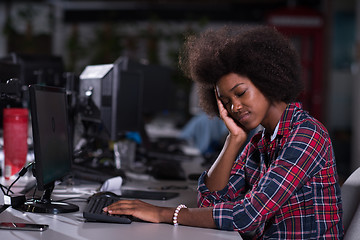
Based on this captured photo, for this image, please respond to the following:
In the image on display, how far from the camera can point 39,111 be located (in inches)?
56.5

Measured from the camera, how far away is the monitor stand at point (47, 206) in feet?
4.88

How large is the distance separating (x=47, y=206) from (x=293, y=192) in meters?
0.75

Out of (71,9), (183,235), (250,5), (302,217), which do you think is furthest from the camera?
(71,9)

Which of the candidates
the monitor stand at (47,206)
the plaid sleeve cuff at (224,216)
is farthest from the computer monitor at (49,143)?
the plaid sleeve cuff at (224,216)

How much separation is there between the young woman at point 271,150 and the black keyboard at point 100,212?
38 millimetres

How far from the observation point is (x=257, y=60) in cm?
144

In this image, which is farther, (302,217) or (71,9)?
(71,9)

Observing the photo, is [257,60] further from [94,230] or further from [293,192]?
[94,230]

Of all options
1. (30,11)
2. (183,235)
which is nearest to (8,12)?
(30,11)

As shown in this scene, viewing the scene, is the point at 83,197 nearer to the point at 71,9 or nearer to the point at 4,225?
the point at 4,225

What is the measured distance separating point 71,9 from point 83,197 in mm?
7955

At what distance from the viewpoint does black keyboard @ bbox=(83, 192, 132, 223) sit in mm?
1380

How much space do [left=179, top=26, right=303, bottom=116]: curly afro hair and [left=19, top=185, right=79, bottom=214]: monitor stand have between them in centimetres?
61

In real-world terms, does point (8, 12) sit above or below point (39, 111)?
above
